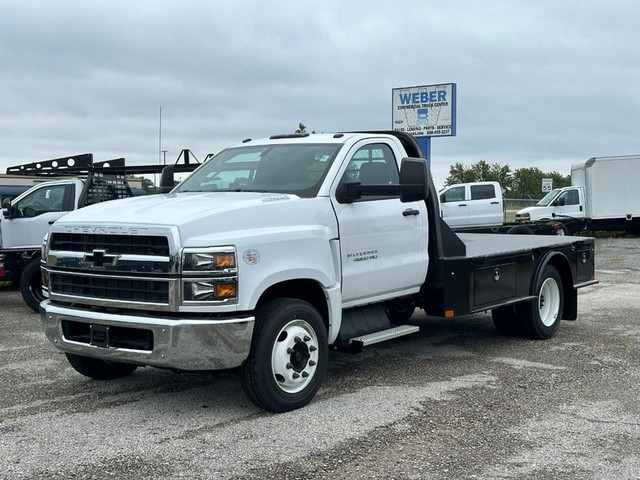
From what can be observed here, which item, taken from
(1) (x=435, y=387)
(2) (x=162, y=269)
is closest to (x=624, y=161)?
(1) (x=435, y=387)

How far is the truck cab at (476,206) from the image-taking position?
2641cm

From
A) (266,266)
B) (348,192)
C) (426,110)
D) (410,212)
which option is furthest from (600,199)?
(266,266)

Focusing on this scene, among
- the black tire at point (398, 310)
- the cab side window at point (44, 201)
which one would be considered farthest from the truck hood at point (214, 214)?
the cab side window at point (44, 201)

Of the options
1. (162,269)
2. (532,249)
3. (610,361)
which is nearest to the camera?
(162,269)

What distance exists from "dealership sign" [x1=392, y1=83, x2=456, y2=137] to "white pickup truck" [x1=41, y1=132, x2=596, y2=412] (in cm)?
2241

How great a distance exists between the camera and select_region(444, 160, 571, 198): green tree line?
80.3 meters

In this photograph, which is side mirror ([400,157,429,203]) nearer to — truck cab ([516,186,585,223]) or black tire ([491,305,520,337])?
black tire ([491,305,520,337])

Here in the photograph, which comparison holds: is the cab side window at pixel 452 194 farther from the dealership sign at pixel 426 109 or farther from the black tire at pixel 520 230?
the black tire at pixel 520 230

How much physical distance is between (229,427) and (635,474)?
261 centimetres

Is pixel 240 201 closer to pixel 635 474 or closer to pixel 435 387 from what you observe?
pixel 435 387

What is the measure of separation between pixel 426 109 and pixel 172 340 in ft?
85.6

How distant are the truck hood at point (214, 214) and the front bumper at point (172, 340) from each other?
57 centimetres

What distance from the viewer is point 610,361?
772 cm

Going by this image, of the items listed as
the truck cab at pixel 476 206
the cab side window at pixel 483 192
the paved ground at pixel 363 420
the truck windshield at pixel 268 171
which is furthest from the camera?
the cab side window at pixel 483 192
